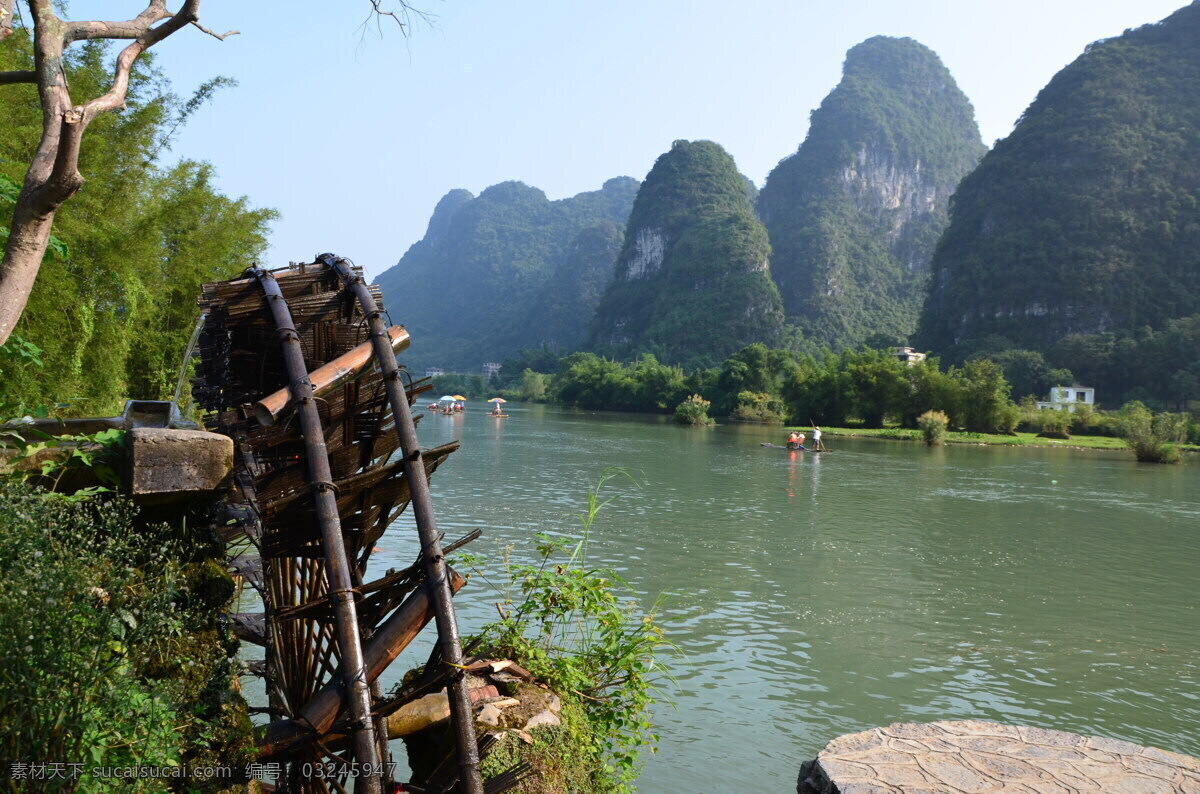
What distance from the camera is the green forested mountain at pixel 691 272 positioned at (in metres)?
136

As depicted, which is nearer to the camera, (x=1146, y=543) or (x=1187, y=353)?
(x=1146, y=543)

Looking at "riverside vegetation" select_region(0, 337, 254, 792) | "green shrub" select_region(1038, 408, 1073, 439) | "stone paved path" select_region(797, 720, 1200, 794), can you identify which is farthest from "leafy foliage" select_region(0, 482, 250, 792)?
"green shrub" select_region(1038, 408, 1073, 439)

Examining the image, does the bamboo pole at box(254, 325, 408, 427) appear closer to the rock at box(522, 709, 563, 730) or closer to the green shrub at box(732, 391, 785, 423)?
the rock at box(522, 709, 563, 730)

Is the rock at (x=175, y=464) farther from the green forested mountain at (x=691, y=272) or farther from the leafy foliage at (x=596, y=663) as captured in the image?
the green forested mountain at (x=691, y=272)

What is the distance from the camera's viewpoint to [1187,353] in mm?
Answer: 72000

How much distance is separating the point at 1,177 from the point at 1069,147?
12512 cm

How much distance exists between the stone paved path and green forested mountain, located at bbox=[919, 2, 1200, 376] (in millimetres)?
83178

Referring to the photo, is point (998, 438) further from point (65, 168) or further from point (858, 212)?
point (858, 212)

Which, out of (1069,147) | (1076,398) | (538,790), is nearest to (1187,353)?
(1076,398)

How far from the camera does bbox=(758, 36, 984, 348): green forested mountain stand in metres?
Answer: 150

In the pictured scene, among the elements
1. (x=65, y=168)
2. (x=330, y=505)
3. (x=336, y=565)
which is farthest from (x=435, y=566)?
(x=65, y=168)

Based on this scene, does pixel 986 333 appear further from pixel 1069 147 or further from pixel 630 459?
pixel 630 459

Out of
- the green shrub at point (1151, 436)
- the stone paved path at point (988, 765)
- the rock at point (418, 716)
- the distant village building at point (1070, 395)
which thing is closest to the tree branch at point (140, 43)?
the rock at point (418, 716)

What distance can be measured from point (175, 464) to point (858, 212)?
7302 inches
